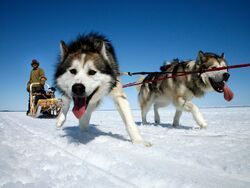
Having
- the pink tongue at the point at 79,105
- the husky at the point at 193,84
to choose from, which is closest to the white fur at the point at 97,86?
the pink tongue at the point at 79,105

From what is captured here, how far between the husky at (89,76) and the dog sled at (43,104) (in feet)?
18.2

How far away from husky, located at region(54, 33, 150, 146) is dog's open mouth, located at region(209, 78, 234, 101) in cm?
198

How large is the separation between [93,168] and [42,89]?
26.8ft

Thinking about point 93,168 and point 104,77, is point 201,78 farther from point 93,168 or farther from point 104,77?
point 93,168

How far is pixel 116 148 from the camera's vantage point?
2.62 m

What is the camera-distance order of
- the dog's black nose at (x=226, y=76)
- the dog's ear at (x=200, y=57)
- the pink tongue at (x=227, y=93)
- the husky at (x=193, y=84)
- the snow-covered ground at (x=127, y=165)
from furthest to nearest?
the dog's ear at (x=200, y=57)
the husky at (x=193, y=84)
the dog's black nose at (x=226, y=76)
the pink tongue at (x=227, y=93)
the snow-covered ground at (x=127, y=165)

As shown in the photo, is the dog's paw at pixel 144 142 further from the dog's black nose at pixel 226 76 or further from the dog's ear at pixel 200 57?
the dog's ear at pixel 200 57

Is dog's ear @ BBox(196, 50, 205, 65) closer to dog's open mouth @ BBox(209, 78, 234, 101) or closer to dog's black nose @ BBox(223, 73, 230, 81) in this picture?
dog's open mouth @ BBox(209, 78, 234, 101)

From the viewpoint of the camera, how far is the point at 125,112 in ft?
10.1

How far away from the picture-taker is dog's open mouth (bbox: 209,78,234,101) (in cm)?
425

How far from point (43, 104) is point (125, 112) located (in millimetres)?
6285

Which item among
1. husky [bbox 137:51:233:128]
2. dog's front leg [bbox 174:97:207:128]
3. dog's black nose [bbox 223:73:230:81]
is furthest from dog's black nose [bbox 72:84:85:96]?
dog's black nose [bbox 223:73:230:81]

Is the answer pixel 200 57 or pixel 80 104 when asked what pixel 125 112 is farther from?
pixel 200 57

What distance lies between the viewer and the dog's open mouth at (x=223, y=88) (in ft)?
14.0
